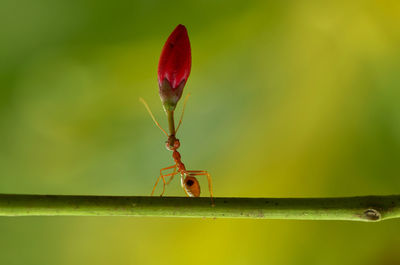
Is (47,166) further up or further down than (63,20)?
further down

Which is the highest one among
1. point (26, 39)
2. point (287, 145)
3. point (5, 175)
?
point (26, 39)

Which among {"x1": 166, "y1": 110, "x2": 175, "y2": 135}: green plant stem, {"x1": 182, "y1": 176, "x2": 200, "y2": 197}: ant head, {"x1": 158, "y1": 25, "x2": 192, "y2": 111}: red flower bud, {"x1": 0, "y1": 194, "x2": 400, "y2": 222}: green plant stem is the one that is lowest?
{"x1": 182, "y1": 176, "x2": 200, "y2": 197}: ant head

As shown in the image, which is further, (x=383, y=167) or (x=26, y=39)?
(x=26, y=39)

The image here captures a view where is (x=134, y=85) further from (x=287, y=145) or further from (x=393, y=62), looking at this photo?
(x=393, y=62)

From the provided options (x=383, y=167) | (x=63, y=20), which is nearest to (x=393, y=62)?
(x=383, y=167)

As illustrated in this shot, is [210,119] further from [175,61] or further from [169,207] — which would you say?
[169,207]

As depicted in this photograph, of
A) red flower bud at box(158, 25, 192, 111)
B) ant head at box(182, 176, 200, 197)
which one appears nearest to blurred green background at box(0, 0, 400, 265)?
ant head at box(182, 176, 200, 197)

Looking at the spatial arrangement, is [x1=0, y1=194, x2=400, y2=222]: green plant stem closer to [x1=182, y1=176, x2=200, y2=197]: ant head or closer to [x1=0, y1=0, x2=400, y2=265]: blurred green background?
[x1=182, y1=176, x2=200, y2=197]: ant head
